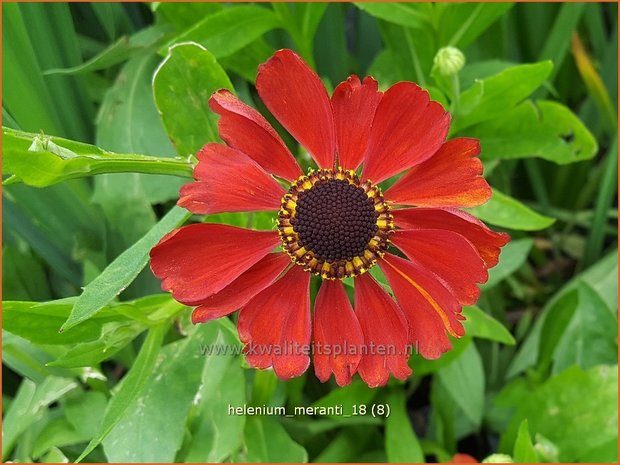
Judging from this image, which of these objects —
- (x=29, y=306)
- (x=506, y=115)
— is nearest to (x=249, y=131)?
(x=29, y=306)

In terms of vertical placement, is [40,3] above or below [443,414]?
above

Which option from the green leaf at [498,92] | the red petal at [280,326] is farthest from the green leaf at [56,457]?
the green leaf at [498,92]

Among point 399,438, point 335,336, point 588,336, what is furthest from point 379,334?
point 588,336

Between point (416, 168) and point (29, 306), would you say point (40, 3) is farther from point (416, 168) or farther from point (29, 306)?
point (416, 168)

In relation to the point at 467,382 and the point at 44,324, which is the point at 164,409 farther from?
the point at 467,382

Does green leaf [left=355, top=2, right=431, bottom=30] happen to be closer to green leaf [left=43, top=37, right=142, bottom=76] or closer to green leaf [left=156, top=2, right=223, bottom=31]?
green leaf [left=156, top=2, right=223, bottom=31]
